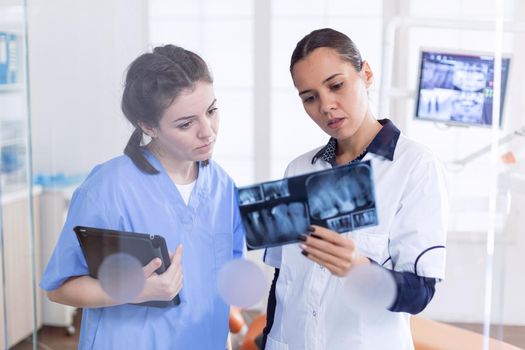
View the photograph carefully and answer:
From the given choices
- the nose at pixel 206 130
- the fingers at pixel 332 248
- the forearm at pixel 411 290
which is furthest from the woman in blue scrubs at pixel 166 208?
the forearm at pixel 411 290

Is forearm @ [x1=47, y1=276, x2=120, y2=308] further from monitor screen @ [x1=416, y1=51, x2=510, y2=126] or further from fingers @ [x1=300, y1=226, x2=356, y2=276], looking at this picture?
monitor screen @ [x1=416, y1=51, x2=510, y2=126]

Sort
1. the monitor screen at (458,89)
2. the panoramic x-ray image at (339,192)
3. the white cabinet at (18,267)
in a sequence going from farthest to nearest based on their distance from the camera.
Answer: the white cabinet at (18,267)
the monitor screen at (458,89)
the panoramic x-ray image at (339,192)

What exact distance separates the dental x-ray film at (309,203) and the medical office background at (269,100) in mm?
93

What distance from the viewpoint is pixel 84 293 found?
0.85 m

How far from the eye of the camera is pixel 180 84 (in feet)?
2.59

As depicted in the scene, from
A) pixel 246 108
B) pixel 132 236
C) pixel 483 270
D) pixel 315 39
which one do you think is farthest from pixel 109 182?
pixel 483 270

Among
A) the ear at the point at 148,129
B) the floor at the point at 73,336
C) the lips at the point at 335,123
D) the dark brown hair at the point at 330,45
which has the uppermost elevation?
the dark brown hair at the point at 330,45

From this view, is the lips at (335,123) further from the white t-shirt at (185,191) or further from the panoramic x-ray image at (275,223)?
the white t-shirt at (185,191)

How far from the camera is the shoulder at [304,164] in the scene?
0.83 meters

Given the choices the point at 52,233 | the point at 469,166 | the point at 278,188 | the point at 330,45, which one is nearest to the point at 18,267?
the point at 52,233

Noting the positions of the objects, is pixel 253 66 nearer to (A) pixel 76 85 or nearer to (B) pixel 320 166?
(B) pixel 320 166

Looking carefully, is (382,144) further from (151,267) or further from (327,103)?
(151,267)

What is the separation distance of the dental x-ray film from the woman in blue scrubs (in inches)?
2.4

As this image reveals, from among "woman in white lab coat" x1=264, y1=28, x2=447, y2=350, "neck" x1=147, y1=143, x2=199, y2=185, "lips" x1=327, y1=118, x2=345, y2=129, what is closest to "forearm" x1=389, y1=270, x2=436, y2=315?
"woman in white lab coat" x1=264, y1=28, x2=447, y2=350
